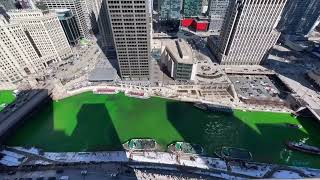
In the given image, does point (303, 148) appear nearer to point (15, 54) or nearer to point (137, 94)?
point (137, 94)

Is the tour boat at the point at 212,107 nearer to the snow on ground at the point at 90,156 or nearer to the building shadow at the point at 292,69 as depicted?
the snow on ground at the point at 90,156

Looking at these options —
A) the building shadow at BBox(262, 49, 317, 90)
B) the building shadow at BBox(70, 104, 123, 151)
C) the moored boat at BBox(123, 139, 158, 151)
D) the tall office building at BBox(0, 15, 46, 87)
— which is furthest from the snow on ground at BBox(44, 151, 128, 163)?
the building shadow at BBox(262, 49, 317, 90)

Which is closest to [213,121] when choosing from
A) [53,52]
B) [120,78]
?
[120,78]

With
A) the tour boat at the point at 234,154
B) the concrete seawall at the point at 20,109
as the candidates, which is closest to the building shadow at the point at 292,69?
Answer: the tour boat at the point at 234,154

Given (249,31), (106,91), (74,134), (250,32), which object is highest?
(249,31)

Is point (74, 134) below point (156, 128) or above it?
above

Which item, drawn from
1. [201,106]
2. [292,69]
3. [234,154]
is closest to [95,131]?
[201,106]
